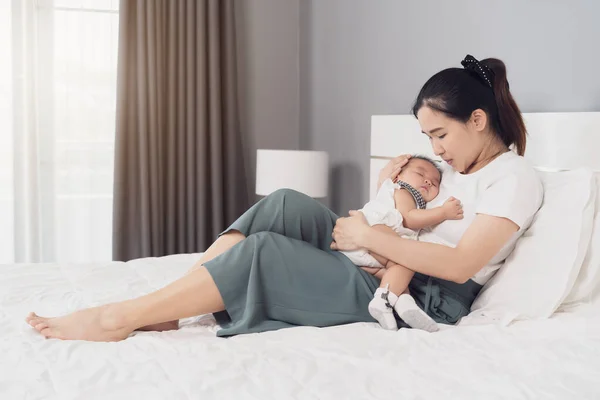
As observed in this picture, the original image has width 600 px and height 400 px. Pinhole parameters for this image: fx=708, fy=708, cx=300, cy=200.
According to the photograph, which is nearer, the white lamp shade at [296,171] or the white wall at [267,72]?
the white lamp shade at [296,171]

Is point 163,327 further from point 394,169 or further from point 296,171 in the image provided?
point 296,171

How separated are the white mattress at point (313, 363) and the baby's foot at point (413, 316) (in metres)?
0.06

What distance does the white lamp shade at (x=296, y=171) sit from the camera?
346cm

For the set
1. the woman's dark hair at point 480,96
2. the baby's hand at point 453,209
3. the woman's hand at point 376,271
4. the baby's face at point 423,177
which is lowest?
the woman's hand at point 376,271

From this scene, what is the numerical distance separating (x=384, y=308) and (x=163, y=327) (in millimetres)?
545

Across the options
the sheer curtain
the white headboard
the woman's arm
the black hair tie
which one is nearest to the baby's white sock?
the woman's arm

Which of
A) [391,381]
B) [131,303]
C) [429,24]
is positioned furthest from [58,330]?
[429,24]

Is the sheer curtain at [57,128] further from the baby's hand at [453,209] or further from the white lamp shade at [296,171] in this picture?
the baby's hand at [453,209]

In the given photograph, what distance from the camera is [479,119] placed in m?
1.93

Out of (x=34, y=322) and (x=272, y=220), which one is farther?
(x=272, y=220)

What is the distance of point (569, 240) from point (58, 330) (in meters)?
1.27

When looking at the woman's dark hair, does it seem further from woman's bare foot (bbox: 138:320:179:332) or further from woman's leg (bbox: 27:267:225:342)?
woman's bare foot (bbox: 138:320:179:332)

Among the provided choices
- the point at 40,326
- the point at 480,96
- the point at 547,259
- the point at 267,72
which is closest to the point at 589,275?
the point at 547,259

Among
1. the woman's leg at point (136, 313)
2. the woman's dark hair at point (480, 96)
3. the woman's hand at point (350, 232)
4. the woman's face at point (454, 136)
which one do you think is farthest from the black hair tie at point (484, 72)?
the woman's leg at point (136, 313)
